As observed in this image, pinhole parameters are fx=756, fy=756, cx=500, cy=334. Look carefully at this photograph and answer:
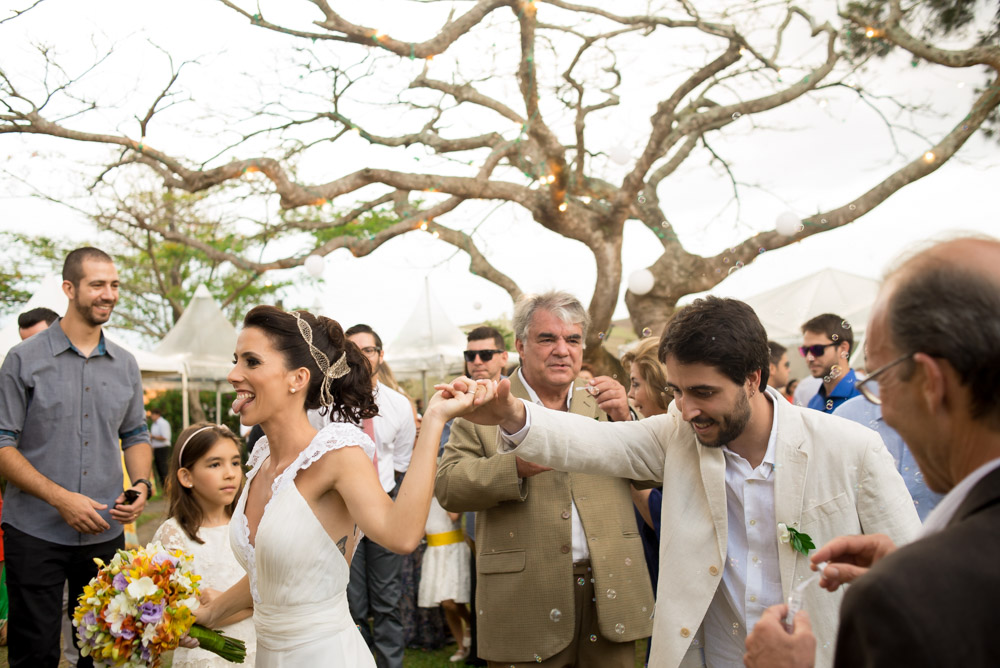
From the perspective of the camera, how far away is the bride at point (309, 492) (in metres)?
2.41

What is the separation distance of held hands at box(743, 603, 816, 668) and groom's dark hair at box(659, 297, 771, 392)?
924 mm

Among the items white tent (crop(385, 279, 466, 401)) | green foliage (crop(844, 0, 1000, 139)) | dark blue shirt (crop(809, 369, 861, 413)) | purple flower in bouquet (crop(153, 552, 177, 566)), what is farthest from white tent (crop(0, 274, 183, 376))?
green foliage (crop(844, 0, 1000, 139))

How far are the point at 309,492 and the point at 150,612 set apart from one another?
0.74 metres

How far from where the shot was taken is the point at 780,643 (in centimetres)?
156

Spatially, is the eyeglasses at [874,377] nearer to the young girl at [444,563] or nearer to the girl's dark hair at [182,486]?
the girl's dark hair at [182,486]

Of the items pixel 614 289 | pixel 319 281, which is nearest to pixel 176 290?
pixel 319 281

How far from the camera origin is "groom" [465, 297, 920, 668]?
2330mm

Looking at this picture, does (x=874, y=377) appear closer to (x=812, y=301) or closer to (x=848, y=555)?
(x=848, y=555)

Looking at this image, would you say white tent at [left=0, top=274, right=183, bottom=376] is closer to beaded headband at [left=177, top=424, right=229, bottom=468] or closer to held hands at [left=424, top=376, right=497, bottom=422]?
beaded headband at [left=177, top=424, right=229, bottom=468]

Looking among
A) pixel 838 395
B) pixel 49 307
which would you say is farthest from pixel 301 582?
pixel 49 307

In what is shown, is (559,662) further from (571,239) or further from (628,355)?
(571,239)

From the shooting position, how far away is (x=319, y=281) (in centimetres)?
2352

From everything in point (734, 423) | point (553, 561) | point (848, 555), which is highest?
point (734, 423)

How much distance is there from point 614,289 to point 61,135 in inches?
279
